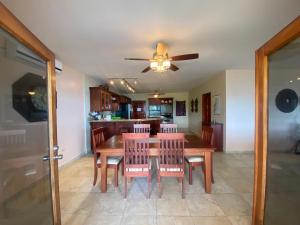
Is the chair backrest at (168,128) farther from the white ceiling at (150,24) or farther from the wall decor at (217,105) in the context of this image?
the wall decor at (217,105)

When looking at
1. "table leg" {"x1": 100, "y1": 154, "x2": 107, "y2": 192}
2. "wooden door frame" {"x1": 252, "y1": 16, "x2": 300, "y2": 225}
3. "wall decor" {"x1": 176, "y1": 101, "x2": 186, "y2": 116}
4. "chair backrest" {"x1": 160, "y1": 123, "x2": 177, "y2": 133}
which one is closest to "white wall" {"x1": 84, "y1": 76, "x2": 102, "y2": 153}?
"chair backrest" {"x1": 160, "y1": 123, "x2": 177, "y2": 133}

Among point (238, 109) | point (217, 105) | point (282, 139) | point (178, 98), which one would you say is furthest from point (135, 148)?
point (178, 98)

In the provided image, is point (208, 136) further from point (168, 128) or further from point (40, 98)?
point (40, 98)

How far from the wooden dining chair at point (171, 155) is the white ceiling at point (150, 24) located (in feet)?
4.84

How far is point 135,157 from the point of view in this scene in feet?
9.02

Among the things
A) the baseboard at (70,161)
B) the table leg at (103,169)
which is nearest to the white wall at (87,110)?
the baseboard at (70,161)

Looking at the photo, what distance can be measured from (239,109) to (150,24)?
4025 millimetres

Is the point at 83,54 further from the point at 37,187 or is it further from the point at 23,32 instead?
the point at 37,187

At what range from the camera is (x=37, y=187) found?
1625 mm

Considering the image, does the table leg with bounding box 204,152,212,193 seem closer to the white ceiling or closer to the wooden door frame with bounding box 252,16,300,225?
the wooden door frame with bounding box 252,16,300,225

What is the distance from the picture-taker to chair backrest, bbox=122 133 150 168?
8.62ft

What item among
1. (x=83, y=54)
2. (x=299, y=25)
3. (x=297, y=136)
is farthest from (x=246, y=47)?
(x=83, y=54)

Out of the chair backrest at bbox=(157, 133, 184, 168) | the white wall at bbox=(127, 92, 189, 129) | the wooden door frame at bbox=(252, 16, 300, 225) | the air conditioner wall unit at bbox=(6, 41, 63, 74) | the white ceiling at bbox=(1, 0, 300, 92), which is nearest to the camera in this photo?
the air conditioner wall unit at bbox=(6, 41, 63, 74)

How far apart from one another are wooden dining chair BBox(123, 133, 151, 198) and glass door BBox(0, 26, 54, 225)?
1183 mm
